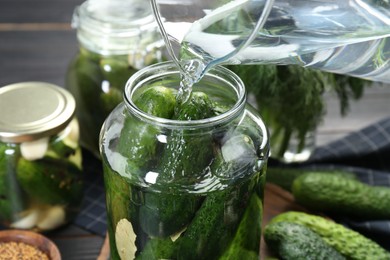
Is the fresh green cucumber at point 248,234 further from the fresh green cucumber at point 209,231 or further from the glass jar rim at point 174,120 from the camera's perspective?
the glass jar rim at point 174,120

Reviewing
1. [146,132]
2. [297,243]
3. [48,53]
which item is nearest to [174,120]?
[146,132]

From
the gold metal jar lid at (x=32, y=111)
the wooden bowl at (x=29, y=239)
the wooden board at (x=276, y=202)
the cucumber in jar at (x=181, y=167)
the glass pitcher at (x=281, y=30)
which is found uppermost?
the glass pitcher at (x=281, y=30)

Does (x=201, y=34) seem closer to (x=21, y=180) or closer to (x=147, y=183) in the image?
(x=147, y=183)

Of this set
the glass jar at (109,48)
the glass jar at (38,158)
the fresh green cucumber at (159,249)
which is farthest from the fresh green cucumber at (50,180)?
the fresh green cucumber at (159,249)

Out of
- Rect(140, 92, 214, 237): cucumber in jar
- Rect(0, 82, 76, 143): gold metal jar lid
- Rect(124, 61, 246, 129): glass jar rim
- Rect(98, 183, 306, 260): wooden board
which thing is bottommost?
Rect(98, 183, 306, 260): wooden board

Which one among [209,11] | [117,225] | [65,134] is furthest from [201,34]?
[65,134]

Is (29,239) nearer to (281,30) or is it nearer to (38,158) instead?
(38,158)

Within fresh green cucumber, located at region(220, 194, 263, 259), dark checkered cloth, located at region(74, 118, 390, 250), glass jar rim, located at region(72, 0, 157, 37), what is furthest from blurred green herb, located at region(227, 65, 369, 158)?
fresh green cucumber, located at region(220, 194, 263, 259)

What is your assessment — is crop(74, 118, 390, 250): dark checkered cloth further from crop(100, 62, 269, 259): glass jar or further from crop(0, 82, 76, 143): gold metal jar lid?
crop(100, 62, 269, 259): glass jar
